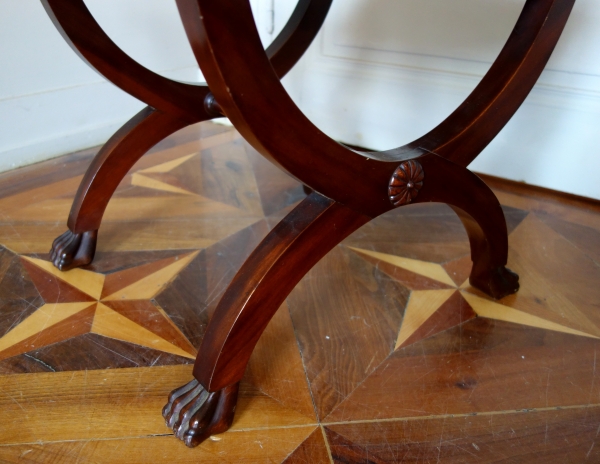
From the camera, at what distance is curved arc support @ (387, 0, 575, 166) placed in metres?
0.50

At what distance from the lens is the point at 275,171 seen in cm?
98

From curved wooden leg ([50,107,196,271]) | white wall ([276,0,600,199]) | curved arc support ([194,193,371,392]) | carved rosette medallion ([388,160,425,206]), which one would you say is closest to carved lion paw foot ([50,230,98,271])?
curved wooden leg ([50,107,196,271])

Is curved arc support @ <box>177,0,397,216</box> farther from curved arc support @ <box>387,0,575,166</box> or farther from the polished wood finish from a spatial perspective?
the polished wood finish

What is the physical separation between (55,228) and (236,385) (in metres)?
0.44

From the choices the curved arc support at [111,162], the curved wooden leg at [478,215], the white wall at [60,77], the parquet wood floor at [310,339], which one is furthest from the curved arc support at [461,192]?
the white wall at [60,77]

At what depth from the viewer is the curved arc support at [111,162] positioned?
646 mm

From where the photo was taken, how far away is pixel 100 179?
65 centimetres

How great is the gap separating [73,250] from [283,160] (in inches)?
16.1

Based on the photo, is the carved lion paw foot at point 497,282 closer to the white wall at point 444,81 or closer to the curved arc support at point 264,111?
the curved arc support at point 264,111

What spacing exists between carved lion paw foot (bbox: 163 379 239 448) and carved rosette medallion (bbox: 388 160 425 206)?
226mm

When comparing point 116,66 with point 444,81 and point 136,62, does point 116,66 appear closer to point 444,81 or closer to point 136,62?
point 136,62

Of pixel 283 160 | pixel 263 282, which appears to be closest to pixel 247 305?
pixel 263 282

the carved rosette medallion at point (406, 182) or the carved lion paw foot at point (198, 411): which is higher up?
the carved rosette medallion at point (406, 182)

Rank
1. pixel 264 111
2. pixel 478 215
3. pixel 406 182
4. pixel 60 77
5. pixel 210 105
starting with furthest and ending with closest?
pixel 60 77
pixel 210 105
pixel 478 215
pixel 406 182
pixel 264 111
